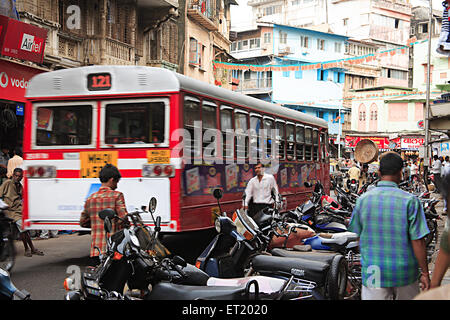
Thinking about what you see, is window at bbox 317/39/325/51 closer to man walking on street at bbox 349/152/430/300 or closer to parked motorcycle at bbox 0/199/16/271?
parked motorcycle at bbox 0/199/16/271

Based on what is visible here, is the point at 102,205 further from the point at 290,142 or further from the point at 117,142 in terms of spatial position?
the point at 290,142

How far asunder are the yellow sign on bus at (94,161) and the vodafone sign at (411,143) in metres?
43.7

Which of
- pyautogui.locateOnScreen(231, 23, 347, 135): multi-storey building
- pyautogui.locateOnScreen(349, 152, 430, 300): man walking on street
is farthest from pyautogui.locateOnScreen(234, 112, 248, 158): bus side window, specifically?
pyautogui.locateOnScreen(231, 23, 347, 135): multi-storey building

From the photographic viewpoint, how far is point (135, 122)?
8453 millimetres

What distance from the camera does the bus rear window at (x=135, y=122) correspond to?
8383 millimetres

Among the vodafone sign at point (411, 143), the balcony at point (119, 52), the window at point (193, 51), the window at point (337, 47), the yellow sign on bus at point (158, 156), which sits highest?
the window at point (337, 47)

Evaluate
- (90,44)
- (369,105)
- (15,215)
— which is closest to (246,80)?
(369,105)

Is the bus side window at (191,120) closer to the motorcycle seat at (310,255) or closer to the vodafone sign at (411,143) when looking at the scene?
the motorcycle seat at (310,255)

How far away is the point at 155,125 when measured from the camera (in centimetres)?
841

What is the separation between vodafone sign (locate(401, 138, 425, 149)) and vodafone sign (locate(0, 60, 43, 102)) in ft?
132

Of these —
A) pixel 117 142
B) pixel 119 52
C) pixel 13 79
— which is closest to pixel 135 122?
pixel 117 142

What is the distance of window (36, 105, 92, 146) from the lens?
8633 mm

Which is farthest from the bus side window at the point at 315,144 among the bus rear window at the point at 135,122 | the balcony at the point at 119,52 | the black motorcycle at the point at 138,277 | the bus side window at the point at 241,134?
the black motorcycle at the point at 138,277

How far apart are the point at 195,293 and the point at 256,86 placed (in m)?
47.1
